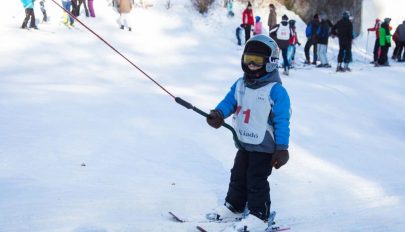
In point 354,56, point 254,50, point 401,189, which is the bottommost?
point 354,56

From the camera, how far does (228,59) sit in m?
17.6

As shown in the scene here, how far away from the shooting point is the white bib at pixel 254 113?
382cm

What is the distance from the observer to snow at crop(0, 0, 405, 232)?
427cm

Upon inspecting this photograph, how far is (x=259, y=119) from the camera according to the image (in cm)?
384

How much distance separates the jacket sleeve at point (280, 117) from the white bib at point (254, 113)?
1.8 inches

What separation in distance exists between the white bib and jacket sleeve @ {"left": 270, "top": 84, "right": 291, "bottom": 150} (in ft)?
0.15

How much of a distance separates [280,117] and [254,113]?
22cm

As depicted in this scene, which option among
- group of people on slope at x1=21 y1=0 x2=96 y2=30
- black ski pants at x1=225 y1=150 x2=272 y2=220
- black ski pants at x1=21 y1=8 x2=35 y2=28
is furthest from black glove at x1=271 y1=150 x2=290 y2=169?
black ski pants at x1=21 y1=8 x2=35 y2=28

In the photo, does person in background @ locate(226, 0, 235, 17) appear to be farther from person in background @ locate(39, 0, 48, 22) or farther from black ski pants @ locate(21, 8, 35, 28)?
black ski pants @ locate(21, 8, 35, 28)

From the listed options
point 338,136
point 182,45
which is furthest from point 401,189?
point 182,45

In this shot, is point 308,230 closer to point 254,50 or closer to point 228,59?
point 254,50

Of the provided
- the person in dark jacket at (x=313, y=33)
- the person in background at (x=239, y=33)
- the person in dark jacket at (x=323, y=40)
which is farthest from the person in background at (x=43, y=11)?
the person in dark jacket at (x=323, y=40)

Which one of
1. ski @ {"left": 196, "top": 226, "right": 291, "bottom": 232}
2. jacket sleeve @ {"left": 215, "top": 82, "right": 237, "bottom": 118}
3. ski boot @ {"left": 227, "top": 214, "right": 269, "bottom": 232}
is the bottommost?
ski @ {"left": 196, "top": 226, "right": 291, "bottom": 232}

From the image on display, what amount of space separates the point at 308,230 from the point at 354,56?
20322mm
